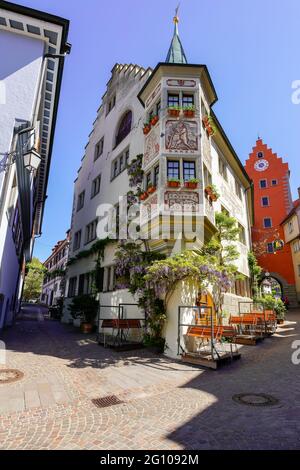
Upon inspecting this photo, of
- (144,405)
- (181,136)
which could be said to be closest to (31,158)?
(181,136)

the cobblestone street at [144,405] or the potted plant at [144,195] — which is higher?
the potted plant at [144,195]

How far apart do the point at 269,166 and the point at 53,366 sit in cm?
3650

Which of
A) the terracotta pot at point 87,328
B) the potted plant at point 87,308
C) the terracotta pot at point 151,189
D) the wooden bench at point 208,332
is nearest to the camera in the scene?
the wooden bench at point 208,332

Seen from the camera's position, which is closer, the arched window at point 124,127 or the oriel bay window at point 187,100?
the oriel bay window at point 187,100

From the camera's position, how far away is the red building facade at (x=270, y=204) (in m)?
32.8

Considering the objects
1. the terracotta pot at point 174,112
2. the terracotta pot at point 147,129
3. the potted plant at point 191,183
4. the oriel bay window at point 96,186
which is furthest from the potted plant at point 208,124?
the oriel bay window at point 96,186

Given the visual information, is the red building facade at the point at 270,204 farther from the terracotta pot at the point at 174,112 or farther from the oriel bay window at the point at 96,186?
the terracotta pot at the point at 174,112

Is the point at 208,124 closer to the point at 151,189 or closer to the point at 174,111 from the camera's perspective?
the point at 174,111

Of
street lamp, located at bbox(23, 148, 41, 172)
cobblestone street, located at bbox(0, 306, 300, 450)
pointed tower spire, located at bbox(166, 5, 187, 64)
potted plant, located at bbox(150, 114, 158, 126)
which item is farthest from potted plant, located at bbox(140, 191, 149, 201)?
pointed tower spire, located at bbox(166, 5, 187, 64)

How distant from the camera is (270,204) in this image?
35.8 m

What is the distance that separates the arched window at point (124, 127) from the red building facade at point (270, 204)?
21.1m

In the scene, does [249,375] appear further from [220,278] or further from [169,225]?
[169,225]

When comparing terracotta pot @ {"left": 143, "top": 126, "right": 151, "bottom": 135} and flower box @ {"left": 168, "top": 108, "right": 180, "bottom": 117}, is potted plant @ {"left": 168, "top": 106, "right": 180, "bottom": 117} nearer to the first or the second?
flower box @ {"left": 168, "top": 108, "right": 180, "bottom": 117}

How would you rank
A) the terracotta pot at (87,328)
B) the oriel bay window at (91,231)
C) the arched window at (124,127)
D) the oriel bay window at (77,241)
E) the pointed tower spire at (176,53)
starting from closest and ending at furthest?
the pointed tower spire at (176,53) < the terracotta pot at (87,328) < the arched window at (124,127) < the oriel bay window at (91,231) < the oriel bay window at (77,241)
